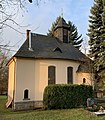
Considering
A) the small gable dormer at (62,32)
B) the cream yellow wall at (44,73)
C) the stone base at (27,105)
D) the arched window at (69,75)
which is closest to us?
the stone base at (27,105)

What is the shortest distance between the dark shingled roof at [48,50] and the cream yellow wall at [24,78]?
0.87 meters

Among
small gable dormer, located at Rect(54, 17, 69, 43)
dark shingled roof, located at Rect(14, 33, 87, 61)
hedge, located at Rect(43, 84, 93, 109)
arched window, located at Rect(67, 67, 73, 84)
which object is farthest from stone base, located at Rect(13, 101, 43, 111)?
small gable dormer, located at Rect(54, 17, 69, 43)

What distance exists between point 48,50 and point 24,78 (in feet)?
15.5

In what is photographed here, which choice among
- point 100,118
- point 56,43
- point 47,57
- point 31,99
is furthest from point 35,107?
point 100,118

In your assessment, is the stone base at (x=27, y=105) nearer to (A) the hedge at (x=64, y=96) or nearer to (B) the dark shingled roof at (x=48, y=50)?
(A) the hedge at (x=64, y=96)

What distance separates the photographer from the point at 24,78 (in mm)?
22594

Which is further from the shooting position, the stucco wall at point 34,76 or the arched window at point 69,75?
the arched window at point 69,75

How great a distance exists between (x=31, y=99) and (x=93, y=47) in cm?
1036

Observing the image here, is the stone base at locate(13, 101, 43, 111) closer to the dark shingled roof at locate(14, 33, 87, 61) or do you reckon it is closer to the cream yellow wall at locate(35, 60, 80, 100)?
the cream yellow wall at locate(35, 60, 80, 100)

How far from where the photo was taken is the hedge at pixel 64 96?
1873cm

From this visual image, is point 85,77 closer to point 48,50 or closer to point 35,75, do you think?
point 48,50

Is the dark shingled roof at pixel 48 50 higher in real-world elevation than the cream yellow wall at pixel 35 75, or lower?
higher

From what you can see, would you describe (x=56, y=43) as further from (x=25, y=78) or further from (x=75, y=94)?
(x=75, y=94)

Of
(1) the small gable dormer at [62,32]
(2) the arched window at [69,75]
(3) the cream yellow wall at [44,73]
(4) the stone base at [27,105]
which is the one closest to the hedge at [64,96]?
(4) the stone base at [27,105]
